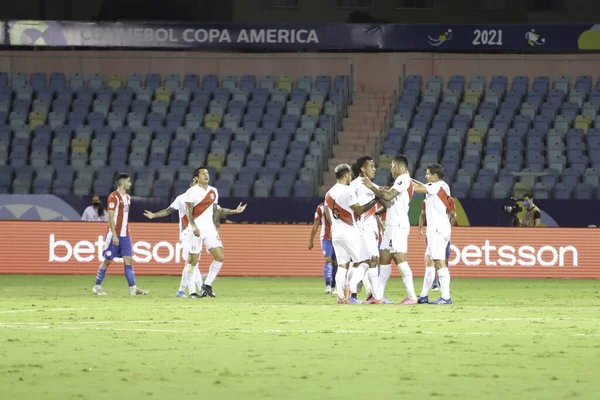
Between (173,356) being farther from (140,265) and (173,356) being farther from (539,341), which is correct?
(140,265)

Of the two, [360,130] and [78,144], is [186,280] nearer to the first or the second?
[78,144]

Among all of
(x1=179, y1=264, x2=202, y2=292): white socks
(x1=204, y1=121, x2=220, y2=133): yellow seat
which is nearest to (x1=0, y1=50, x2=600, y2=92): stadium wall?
(x1=204, y1=121, x2=220, y2=133): yellow seat

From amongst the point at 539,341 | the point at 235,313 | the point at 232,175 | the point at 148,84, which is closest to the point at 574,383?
the point at 539,341

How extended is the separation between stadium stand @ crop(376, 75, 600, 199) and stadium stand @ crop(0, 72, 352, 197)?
2.58m

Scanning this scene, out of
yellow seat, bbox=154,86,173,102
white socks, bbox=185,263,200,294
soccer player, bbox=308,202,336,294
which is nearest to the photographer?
white socks, bbox=185,263,200,294

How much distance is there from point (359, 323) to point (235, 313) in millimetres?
2659

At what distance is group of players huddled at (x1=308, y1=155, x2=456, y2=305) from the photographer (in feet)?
63.8

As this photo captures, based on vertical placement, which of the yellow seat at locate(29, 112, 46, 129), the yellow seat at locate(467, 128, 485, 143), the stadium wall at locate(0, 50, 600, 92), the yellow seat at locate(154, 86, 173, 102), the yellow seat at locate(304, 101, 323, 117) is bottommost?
the yellow seat at locate(467, 128, 485, 143)

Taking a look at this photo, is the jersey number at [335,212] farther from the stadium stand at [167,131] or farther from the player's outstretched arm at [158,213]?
the stadium stand at [167,131]

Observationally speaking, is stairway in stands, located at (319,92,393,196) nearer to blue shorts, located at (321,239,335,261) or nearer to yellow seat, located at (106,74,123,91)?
yellow seat, located at (106,74,123,91)

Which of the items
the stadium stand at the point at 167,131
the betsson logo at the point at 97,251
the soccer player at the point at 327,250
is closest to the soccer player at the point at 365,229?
the soccer player at the point at 327,250

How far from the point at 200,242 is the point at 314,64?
23145 mm

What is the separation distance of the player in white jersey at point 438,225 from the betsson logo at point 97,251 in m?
12.1

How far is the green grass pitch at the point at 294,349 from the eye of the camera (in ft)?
32.4
